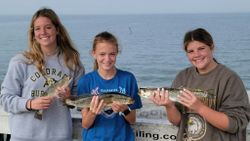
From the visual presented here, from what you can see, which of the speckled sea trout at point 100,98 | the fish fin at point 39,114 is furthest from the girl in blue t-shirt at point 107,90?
the fish fin at point 39,114

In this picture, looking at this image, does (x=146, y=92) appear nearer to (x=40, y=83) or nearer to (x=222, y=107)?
(x=222, y=107)

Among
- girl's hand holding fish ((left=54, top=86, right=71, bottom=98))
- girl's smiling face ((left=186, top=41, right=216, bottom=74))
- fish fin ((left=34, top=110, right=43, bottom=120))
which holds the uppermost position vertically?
girl's smiling face ((left=186, top=41, right=216, bottom=74))

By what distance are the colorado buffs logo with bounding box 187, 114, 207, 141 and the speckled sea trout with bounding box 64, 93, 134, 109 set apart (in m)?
0.51

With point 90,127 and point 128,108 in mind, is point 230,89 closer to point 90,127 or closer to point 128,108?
point 128,108

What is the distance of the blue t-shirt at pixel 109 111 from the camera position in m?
3.61

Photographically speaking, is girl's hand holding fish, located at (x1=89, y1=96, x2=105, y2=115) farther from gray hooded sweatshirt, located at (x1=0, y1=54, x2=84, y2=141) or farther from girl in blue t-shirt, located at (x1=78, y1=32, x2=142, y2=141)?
gray hooded sweatshirt, located at (x1=0, y1=54, x2=84, y2=141)

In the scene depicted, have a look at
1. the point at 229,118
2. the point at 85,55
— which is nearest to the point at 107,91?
the point at 229,118

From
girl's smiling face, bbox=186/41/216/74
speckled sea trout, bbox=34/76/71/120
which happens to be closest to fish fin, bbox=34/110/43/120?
speckled sea trout, bbox=34/76/71/120

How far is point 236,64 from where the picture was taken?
70.4 ft

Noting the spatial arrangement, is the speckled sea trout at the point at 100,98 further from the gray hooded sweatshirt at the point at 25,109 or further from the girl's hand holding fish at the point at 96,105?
the gray hooded sweatshirt at the point at 25,109

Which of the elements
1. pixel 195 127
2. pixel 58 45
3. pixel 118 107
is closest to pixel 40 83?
pixel 58 45

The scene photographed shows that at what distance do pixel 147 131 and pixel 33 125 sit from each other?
1.04 metres

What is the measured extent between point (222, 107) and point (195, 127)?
0.28 metres

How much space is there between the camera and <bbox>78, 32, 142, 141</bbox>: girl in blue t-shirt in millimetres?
3604
